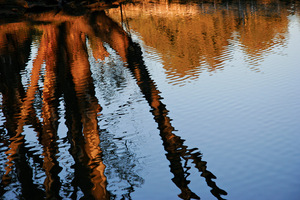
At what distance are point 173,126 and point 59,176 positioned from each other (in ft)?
7.43

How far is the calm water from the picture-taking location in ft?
15.1

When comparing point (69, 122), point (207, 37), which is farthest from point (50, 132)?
point (207, 37)

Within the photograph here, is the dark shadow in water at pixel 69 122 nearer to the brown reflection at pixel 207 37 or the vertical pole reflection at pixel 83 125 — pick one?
the vertical pole reflection at pixel 83 125

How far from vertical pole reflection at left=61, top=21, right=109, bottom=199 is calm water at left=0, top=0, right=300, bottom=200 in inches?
0.9

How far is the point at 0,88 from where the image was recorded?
10023mm

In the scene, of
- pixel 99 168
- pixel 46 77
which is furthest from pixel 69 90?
pixel 99 168

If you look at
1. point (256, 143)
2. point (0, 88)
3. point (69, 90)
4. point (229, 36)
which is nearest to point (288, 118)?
point (256, 143)

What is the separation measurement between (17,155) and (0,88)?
4872 mm

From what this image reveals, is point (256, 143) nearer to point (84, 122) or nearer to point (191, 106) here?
point (191, 106)

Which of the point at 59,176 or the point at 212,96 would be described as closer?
the point at 59,176

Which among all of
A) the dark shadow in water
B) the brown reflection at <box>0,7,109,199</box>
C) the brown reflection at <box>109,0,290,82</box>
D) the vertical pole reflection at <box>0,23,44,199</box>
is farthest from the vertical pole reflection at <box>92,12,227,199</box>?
the vertical pole reflection at <box>0,23,44,199</box>

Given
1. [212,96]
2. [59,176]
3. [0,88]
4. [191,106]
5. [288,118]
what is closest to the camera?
[59,176]

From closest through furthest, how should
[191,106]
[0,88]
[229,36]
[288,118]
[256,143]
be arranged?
[256,143]
[288,118]
[191,106]
[0,88]
[229,36]

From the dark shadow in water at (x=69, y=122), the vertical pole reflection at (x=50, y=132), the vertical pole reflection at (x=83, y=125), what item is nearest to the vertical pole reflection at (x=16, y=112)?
the dark shadow in water at (x=69, y=122)
